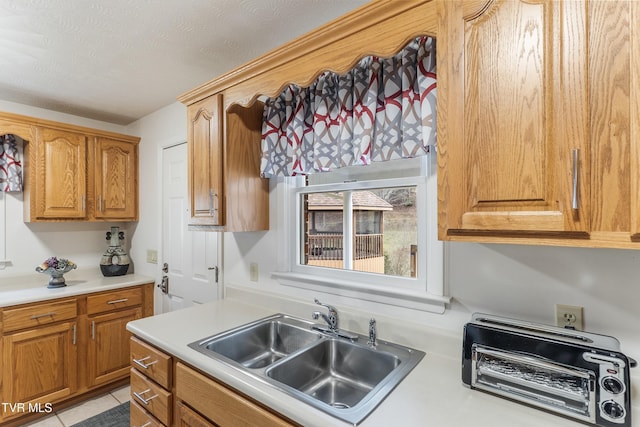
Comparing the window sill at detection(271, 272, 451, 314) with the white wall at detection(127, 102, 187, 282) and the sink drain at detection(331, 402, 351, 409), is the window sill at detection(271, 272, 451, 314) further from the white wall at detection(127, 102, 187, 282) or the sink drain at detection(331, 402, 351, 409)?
the white wall at detection(127, 102, 187, 282)

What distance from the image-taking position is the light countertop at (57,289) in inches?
87.7

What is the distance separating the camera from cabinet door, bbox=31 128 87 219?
252 cm

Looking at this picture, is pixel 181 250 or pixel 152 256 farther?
pixel 152 256

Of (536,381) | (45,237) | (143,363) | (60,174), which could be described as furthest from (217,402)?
(45,237)

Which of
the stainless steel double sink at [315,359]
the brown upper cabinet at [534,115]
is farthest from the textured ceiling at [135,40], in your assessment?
the stainless steel double sink at [315,359]

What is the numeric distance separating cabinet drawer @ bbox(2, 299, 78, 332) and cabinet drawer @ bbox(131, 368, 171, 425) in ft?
3.80

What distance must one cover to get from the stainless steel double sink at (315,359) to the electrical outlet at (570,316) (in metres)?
0.50

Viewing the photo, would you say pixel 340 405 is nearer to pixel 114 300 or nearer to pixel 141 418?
pixel 141 418

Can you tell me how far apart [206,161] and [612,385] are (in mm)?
1888

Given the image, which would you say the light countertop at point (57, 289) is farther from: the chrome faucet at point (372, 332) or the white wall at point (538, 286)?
the chrome faucet at point (372, 332)

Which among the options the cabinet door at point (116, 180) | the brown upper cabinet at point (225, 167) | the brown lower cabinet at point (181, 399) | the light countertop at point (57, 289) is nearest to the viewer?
the brown lower cabinet at point (181, 399)

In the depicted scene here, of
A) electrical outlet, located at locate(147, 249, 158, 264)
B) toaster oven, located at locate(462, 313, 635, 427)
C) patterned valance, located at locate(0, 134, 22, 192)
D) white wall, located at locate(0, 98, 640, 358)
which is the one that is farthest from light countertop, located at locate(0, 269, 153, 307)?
toaster oven, located at locate(462, 313, 635, 427)

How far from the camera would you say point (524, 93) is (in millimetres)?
852

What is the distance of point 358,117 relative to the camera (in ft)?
4.75
